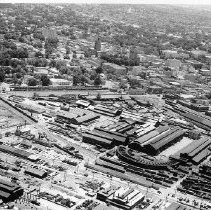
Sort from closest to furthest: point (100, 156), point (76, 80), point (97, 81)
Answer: point (100, 156)
point (76, 80)
point (97, 81)

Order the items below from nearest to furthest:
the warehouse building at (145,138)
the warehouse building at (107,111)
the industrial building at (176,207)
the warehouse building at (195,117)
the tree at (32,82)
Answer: the industrial building at (176,207), the warehouse building at (145,138), the warehouse building at (107,111), the warehouse building at (195,117), the tree at (32,82)

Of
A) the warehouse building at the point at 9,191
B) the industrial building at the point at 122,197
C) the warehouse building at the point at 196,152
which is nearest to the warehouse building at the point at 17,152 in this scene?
the warehouse building at the point at 9,191

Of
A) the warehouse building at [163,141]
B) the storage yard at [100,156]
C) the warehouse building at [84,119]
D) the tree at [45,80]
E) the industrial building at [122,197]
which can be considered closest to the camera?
the industrial building at [122,197]

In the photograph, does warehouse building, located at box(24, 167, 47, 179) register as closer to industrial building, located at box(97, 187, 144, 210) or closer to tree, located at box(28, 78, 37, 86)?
industrial building, located at box(97, 187, 144, 210)

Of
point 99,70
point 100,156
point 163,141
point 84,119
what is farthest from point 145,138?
point 99,70

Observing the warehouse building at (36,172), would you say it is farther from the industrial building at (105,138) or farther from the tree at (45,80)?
the tree at (45,80)

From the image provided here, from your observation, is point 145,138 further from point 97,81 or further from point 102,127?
point 97,81

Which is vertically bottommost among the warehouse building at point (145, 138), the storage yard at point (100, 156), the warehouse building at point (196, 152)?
the storage yard at point (100, 156)
